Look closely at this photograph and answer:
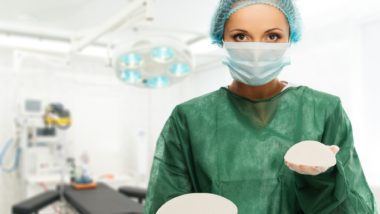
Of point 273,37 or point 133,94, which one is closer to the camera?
point 273,37

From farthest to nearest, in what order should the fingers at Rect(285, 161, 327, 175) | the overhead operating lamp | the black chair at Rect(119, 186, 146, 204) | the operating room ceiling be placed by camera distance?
the operating room ceiling → the black chair at Rect(119, 186, 146, 204) → the overhead operating lamp → the fingers at Rect(285, 161, 327, 175)

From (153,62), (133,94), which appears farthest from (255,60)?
(133,94)

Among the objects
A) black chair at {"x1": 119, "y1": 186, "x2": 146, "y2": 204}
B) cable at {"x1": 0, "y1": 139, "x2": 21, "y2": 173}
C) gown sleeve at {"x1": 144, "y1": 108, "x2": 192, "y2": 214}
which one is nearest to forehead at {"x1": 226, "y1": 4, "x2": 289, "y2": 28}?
gown sleeve at {"x1": 144, "y1": 108, "x2": 192, "y2": 214}

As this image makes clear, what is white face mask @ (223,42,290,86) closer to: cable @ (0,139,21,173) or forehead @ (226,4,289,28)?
forehead @ (226,4,289,28)

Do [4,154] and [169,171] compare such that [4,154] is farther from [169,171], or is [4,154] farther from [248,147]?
[248,147]

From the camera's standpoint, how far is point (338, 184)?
643mm

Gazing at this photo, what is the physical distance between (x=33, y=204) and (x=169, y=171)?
1.86 m

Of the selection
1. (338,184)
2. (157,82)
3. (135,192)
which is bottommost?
(135,192)

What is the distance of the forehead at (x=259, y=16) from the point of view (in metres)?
0.77

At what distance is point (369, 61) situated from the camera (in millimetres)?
2871

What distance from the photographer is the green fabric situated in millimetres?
779

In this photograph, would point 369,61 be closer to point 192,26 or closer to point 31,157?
point 192,26

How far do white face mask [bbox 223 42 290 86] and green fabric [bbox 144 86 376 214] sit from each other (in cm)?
7

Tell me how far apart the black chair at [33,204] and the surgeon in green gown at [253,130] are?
174 centimetres
